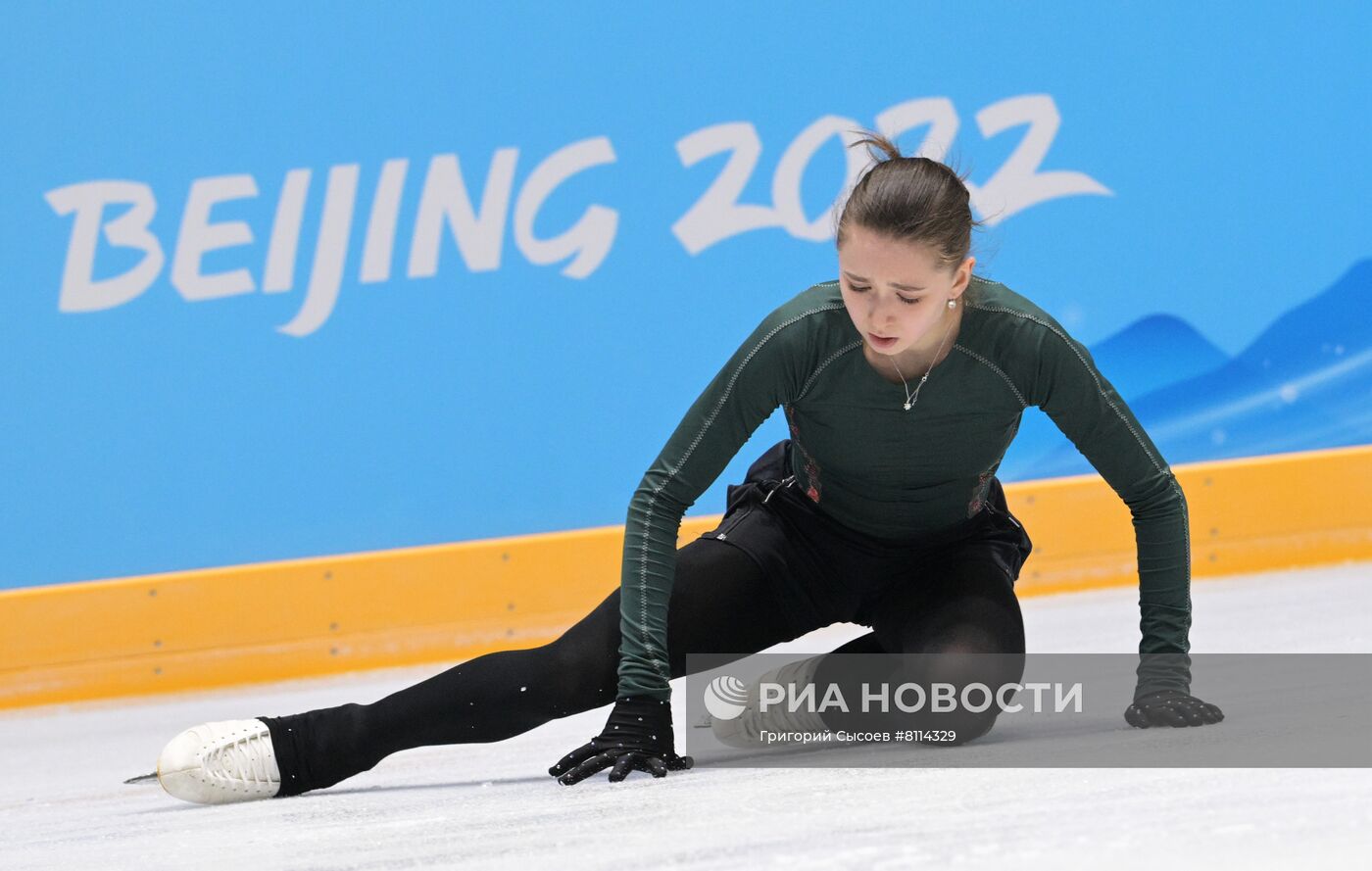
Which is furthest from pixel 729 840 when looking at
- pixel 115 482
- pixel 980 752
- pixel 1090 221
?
pixel 1090 221

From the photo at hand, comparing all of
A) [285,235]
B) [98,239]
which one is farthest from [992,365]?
[98,239]

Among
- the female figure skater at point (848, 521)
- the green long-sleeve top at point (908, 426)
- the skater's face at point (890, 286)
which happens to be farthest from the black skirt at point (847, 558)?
the skater's face at point (890, 286)

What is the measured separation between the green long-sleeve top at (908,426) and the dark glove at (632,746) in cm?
2

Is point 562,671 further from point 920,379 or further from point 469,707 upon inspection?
point 920,379

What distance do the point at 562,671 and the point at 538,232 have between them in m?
1.89

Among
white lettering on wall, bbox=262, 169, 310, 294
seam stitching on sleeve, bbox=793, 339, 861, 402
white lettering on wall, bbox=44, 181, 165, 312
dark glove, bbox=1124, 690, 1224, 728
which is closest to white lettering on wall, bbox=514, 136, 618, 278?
white lettering on wall, bbox=262, 169, 310, 294

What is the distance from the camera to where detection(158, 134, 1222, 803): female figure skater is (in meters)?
1.61

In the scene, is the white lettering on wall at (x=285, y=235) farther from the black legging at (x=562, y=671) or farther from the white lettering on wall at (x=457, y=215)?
the black legging at (x=562, y=671)

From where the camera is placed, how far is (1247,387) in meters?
3.58

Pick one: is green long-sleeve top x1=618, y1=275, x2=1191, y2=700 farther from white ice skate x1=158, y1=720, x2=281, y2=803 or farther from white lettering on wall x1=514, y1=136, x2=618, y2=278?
white lettering on wall x1=514, y1=136, x2=618, y2=278

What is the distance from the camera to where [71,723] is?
2986 millimetres

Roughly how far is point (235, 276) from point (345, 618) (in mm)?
847

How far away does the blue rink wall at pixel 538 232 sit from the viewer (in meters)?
3.28

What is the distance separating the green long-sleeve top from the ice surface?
203 millimetres
